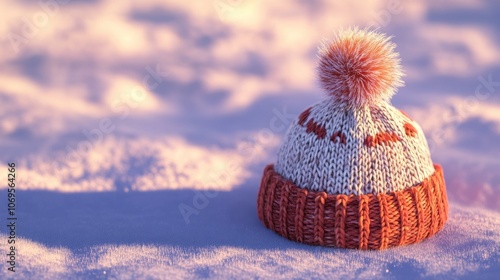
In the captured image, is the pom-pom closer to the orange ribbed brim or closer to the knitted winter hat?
the knitted winter hat

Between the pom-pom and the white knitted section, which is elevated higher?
the pom-pom

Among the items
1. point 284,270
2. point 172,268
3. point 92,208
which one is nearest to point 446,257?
point 284,270

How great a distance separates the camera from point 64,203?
1879mm

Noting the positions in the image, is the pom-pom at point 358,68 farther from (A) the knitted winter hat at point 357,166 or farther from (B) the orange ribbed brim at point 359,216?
(B) the orange ribbed brim at point 359,216

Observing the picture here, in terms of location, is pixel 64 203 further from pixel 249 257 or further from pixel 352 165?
pixel 352 165

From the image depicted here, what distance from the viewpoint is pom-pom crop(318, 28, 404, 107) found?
5.10 feet

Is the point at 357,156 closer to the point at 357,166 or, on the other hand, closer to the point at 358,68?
the point at 357,166

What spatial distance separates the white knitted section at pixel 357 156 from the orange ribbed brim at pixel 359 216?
2cm

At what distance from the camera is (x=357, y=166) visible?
60.0 inches

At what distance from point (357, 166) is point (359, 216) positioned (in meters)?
0.10

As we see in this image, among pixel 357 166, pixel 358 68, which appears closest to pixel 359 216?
pixel 357 166

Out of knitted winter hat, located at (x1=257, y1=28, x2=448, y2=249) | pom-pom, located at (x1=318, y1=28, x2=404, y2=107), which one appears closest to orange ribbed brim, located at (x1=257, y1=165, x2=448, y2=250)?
knitted winter hat, located at (x1=257, y1=28, x2=448, y2=249)

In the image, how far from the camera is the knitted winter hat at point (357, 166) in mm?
1523

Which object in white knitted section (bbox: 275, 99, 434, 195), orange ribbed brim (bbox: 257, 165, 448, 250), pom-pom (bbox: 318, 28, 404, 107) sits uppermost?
pom-pom (bbox: 318, 28, 404, 107)
